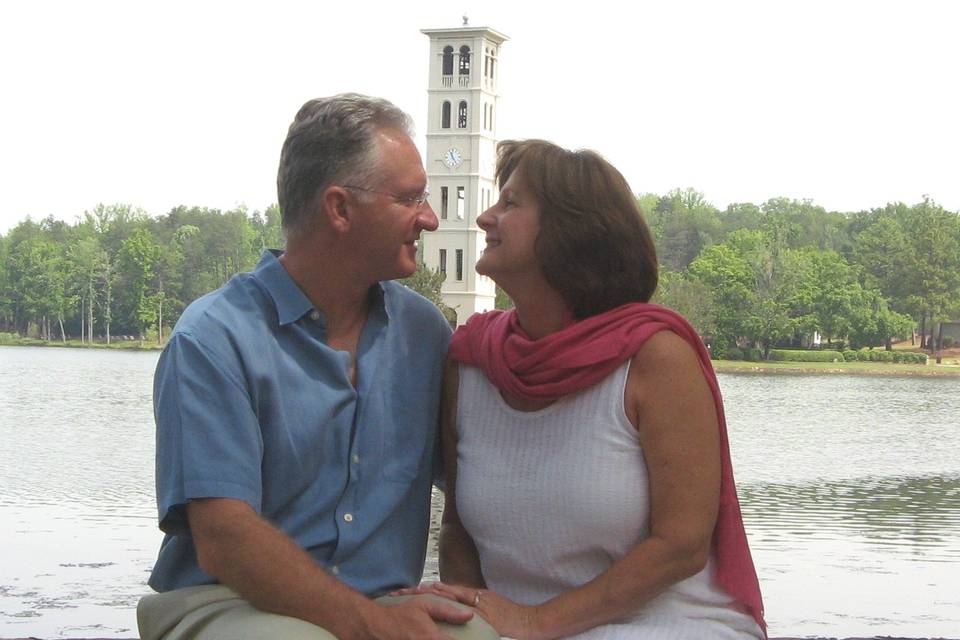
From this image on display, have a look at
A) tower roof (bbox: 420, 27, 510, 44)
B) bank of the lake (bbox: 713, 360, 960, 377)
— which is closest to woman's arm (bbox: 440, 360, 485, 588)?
bank of the lake (bbox: 713, 360, 960, 377)

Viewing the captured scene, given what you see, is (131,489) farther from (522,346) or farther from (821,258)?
(821,258)

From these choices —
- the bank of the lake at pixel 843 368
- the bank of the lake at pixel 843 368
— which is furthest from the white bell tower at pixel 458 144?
the bank of the lake at pixel 843 368

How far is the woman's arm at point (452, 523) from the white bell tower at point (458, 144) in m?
57.3

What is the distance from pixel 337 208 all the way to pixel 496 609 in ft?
2.41

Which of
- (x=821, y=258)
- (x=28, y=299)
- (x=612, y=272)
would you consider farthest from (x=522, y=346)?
(x=28, y=299)

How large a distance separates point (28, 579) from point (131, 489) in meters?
5.71

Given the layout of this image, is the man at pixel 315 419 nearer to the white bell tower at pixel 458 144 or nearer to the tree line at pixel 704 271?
the tree line at pixel 704 271

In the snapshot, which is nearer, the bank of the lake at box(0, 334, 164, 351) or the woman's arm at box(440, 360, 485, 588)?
the woman's arm at box(440, 360, 485, 588)

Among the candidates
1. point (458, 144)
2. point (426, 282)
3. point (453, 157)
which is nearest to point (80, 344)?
point (453, 157)

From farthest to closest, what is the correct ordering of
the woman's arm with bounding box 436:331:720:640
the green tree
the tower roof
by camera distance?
the tower roof
the green tree
the woman's arm with bounding box 436:331:720:640

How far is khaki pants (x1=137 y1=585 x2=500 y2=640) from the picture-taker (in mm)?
2162

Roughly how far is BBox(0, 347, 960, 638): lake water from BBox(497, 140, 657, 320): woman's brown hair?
17.8 ft

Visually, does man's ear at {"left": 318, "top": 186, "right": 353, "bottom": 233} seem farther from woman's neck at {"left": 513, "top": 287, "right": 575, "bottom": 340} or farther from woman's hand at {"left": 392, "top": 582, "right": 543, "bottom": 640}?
woman's hand at {"left": 392, "top": 582, "right": 543, "bottom": 640}

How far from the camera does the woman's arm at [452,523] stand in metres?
2.59
